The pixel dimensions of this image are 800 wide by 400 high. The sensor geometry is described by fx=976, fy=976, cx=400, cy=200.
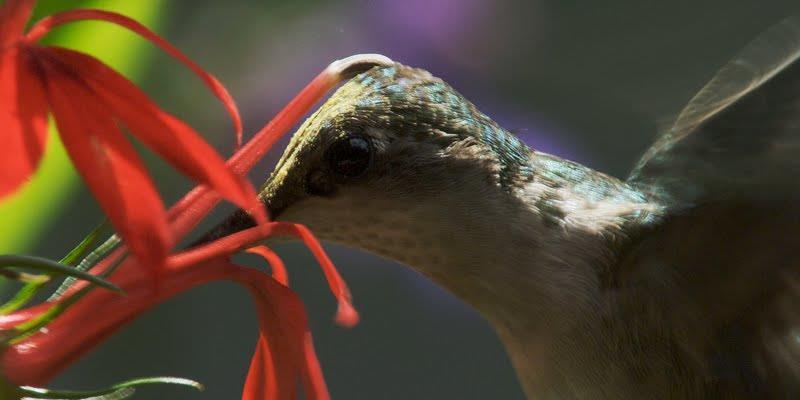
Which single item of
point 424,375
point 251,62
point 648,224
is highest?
point 648,224

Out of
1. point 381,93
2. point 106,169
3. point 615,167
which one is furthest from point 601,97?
point 106,169

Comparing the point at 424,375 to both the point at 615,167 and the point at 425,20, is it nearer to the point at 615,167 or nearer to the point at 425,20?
the point at 615,167

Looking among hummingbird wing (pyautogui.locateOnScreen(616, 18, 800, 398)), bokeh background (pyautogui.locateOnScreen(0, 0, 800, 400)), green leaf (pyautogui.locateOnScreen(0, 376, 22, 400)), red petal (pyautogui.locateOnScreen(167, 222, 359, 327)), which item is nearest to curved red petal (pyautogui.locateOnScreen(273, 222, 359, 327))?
red petal (pyautogui.locateOnScreen(167, 222, 359, 327))

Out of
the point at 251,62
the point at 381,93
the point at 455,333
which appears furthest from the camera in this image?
the point at 455,333

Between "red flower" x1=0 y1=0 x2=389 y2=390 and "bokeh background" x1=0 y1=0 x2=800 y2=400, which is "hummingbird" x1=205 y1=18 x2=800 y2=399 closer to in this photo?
"red flower" x1=0 y1=0 x2=389 y2=390

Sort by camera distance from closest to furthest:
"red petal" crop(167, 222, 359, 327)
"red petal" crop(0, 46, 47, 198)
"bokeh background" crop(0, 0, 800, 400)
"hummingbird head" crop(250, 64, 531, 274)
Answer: "red petal" crop(0, 46, 47, 198) < "red petal" crop(167, 222, 359, 327) < "hummingbird head" crop(250, 64, 531, 274) < "bokeh background" crop(0, 0, 800, 400)

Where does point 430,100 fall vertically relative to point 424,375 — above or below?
above

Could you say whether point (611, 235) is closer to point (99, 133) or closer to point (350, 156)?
point (350, 156)
